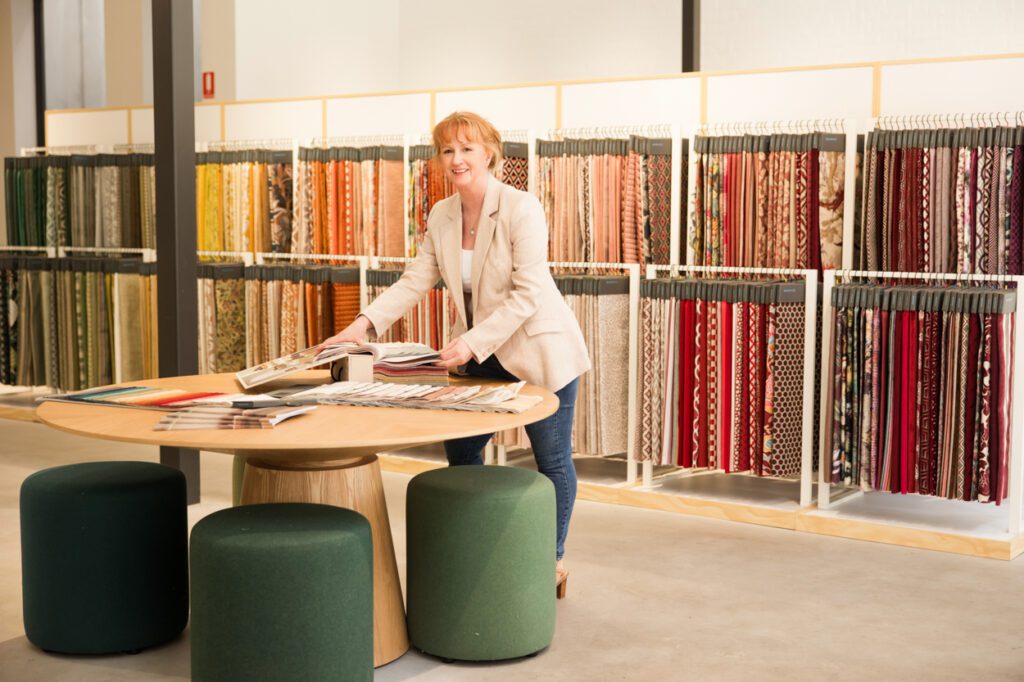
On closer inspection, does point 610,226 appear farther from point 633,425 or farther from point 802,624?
point 802,624

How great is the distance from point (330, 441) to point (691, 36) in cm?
413

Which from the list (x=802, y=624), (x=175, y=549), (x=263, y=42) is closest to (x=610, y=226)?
(x=802, y=624)

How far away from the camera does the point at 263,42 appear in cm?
873

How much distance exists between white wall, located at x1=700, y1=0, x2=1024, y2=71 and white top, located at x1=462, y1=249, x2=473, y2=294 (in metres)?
4.58

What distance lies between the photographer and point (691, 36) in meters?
6.19

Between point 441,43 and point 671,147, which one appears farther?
point 441,43

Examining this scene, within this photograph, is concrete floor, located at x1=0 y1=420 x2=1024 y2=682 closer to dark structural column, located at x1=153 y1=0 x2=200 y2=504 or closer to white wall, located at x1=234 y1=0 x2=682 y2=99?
dark structural column, located at x1=153 y1=0 x2=200 y2=504

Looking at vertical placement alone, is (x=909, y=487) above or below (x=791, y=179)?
below

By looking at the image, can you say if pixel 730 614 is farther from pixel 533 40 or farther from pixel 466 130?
pixel 533 40

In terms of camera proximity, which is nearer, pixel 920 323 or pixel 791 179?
pixel 920 323

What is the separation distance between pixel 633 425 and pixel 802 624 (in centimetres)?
181

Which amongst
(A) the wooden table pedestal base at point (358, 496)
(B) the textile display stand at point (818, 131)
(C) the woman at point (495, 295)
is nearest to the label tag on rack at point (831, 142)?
(B) the textile display stand at point (818, 131)

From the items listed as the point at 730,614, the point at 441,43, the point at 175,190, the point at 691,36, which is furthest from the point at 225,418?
the point at 441,43

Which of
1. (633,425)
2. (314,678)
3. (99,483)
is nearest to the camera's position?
(314,678)
